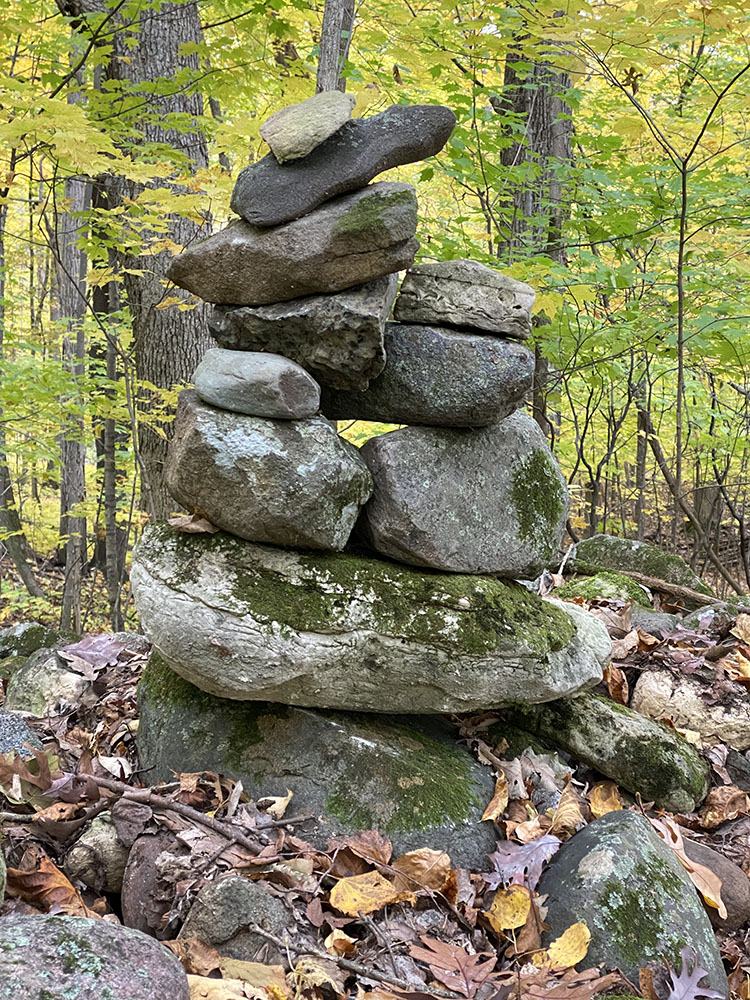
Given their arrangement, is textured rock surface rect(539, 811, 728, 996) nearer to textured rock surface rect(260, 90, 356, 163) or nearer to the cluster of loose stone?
the cluster of loose stone

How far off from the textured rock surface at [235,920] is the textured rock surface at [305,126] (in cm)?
309

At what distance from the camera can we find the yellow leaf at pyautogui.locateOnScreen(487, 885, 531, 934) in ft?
10.0

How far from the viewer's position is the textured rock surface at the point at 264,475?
3.36m

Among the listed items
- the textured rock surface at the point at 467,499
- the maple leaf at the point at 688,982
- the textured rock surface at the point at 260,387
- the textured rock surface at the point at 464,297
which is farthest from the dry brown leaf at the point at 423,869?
the textured rock surface at the point at 464,297

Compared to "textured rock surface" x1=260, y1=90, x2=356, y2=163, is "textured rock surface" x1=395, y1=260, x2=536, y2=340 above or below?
below

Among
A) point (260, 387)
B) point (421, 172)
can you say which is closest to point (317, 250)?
point (260, 387)

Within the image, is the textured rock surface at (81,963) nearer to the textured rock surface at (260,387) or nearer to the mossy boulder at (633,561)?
the textured rock surface at (260,387)

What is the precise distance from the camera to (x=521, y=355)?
3832 mm

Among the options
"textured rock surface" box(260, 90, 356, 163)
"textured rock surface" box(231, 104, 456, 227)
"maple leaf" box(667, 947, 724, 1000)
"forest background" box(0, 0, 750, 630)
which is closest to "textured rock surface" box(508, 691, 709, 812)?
"maple leaf" box(667, 947, 724, 1000)

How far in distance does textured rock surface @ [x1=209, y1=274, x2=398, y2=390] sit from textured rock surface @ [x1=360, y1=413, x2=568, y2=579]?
16.9 inches

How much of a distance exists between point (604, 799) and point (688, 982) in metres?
1.13

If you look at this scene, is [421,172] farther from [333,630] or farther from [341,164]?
[333,630]

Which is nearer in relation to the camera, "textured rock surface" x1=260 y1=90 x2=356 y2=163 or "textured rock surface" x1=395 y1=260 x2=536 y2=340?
"textured rock surface" x1=260 y1=90 x2=356 y2=163

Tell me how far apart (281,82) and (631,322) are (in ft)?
11.7
